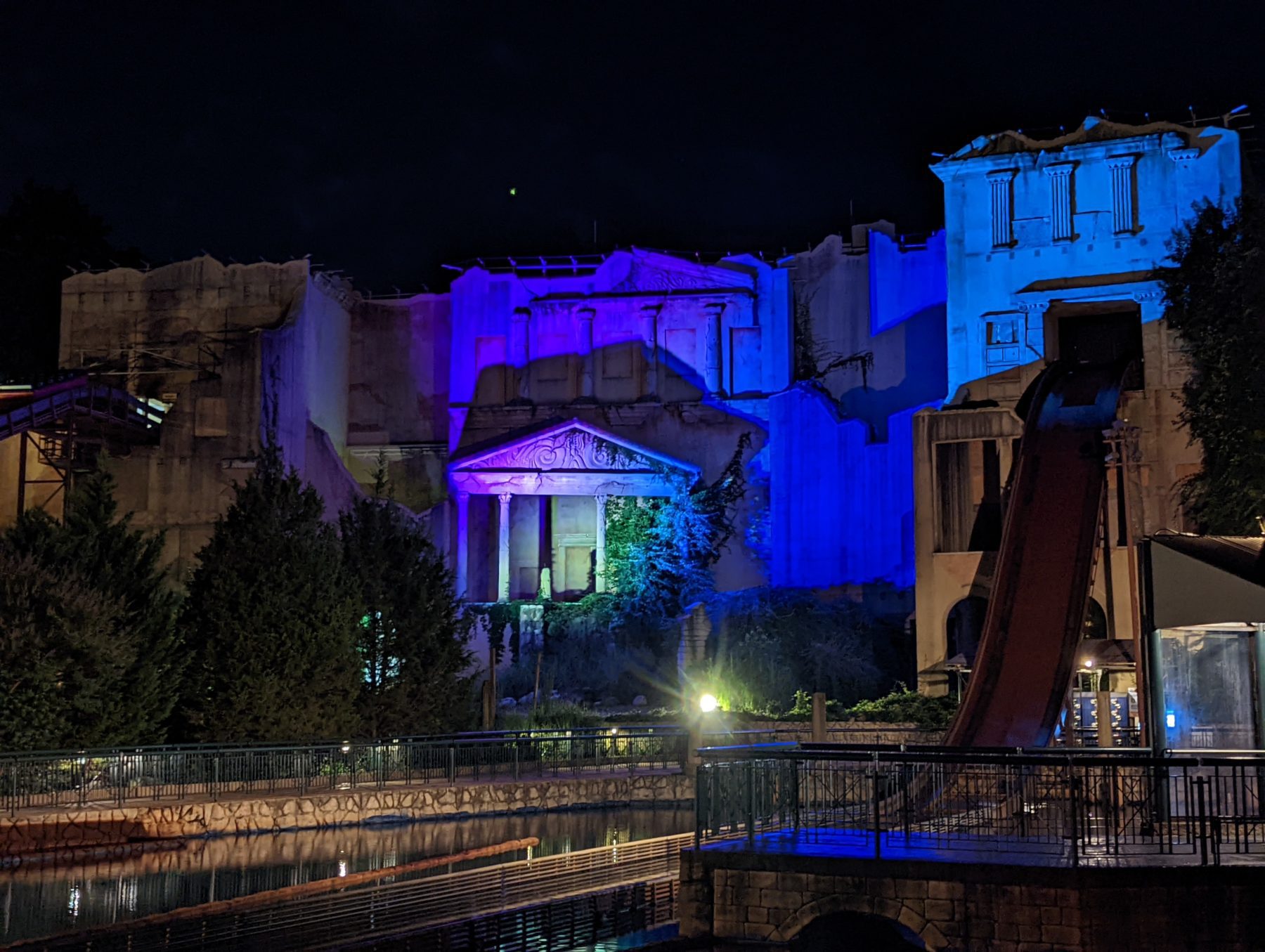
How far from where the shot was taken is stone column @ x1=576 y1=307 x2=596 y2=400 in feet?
197

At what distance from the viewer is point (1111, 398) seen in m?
34.7

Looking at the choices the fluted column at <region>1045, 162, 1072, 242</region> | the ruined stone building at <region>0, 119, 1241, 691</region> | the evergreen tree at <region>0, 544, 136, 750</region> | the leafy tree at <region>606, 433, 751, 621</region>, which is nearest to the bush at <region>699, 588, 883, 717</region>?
the leafy tree at <region>606, 433, 751, 621</region>

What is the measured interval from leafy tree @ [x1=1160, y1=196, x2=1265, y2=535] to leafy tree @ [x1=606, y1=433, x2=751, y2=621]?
20217 millimetres

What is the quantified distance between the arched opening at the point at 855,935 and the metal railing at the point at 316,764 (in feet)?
45.0

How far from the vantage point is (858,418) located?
57.2 metres

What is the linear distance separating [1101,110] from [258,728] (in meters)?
31.6

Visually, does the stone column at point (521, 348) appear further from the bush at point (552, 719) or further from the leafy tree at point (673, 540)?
the bush at point (552, 719)

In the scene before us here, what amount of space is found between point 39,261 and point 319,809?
162 feet

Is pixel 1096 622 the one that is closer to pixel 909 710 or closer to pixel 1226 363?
pixel 909 710

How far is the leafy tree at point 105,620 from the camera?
26281 mm

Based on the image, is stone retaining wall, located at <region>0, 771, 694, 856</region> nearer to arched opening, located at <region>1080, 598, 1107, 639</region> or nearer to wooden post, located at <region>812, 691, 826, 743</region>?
wooden post, located at <region>812, 691, 826, 743</region>

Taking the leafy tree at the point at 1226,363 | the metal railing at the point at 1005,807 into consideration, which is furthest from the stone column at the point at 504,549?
the metal railing at the point at 1005,807

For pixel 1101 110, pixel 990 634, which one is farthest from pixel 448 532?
pixel 990 634

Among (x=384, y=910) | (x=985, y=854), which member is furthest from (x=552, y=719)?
(x=985, y=854)
